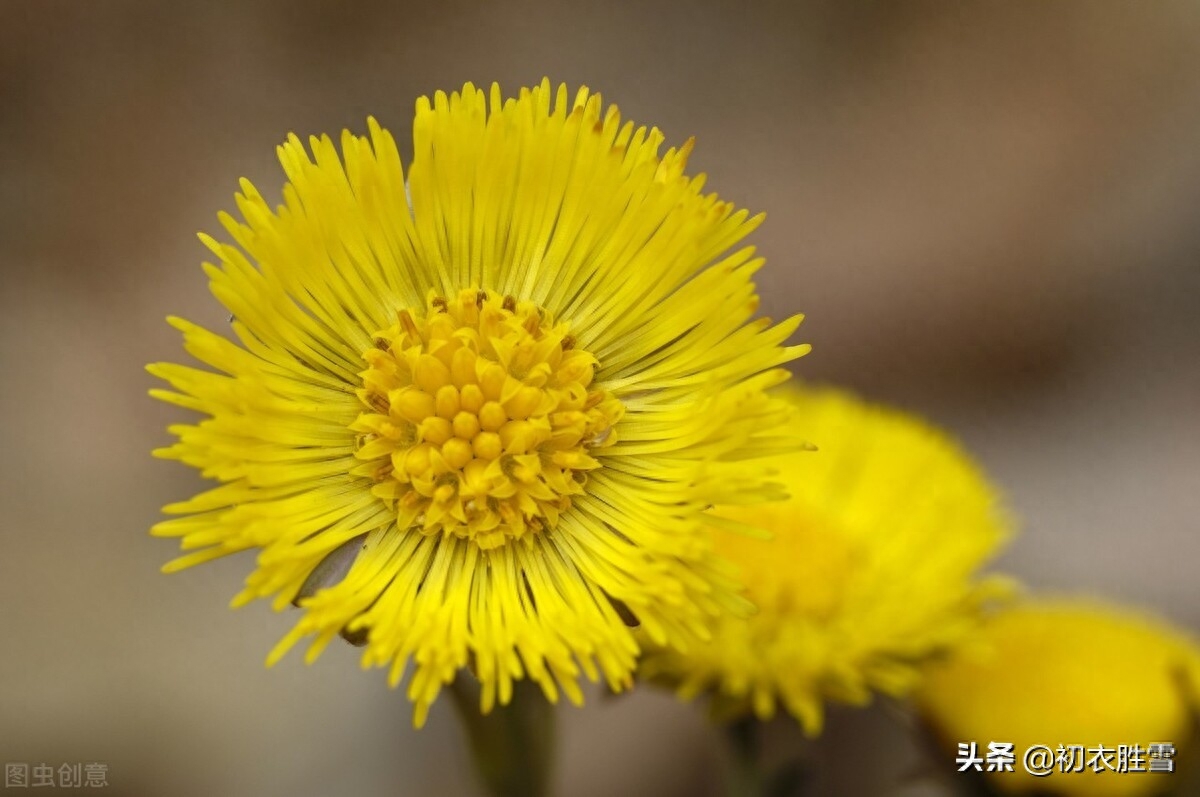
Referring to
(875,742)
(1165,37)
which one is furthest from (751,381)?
(1165,37)

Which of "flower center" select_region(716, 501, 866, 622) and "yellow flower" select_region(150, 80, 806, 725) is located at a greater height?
"yellow flower" select_region(150, 80, 806, 725)

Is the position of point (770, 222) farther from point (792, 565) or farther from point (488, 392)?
point (488, 392)

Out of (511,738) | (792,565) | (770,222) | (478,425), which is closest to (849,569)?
(792,565)

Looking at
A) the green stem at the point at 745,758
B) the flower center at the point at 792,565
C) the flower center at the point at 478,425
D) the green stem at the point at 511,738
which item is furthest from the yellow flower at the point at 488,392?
the green stem at the point at 745,758

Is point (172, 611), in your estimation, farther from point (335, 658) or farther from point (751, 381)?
point (751, 381)

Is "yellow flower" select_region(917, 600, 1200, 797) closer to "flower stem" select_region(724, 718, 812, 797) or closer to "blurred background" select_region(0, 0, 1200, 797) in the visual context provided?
→ "flower stem" select_region(724, 718, 812, 797)

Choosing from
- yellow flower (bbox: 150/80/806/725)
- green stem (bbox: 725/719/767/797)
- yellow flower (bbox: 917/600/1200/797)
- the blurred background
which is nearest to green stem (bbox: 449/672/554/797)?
yellow flower (bbox: 150/80/806/725)

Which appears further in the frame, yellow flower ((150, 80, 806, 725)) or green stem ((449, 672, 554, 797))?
green stem ((449, 672, 554, 797))
